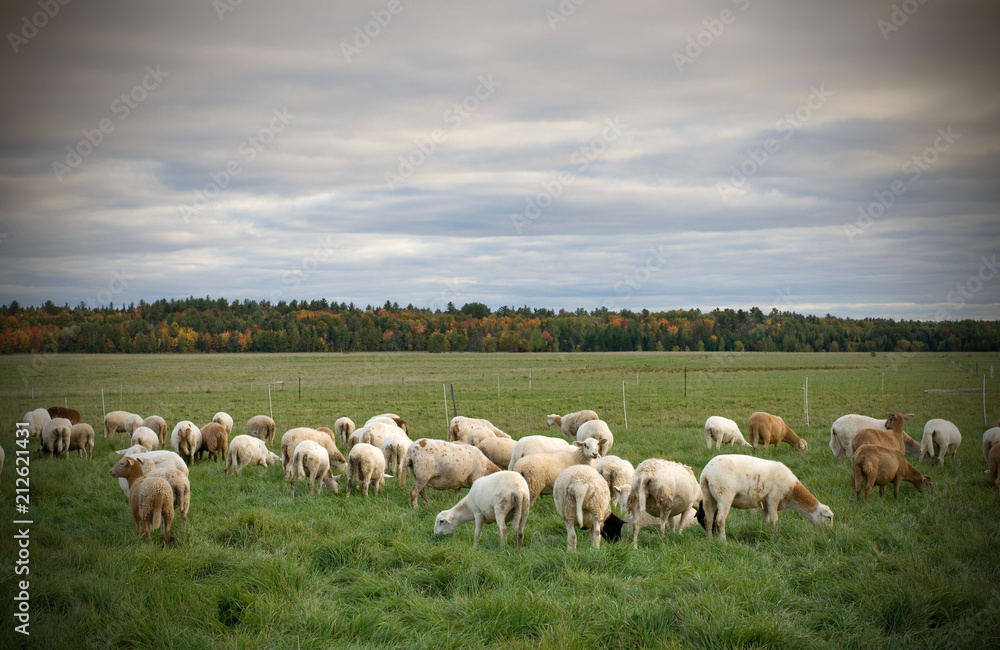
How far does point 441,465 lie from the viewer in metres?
13.5

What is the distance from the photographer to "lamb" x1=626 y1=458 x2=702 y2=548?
33.9ft

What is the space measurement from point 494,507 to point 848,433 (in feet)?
36.6

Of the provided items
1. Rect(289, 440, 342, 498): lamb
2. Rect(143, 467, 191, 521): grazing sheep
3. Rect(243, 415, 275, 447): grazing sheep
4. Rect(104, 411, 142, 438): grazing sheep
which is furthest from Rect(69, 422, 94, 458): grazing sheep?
Rect(143, 467, 191, 521): grazing sheep

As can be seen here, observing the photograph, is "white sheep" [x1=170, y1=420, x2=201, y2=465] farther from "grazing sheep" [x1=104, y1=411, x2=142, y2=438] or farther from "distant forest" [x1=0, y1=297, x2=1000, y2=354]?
"distant forest" [x1=0, y1=297, x2=1000, y2=354]

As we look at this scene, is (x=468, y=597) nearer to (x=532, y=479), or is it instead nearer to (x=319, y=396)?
(x=532, y=479)

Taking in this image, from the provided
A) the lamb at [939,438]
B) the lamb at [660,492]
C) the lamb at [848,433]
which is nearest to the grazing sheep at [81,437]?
the lamb at [660,492]

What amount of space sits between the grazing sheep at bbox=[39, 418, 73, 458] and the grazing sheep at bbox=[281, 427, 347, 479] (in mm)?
6932

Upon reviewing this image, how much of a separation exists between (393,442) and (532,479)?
180 inches

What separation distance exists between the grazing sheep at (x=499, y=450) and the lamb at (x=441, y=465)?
181cm

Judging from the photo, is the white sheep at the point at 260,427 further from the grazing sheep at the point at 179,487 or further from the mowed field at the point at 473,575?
the grazing sheep at the point at 179,487

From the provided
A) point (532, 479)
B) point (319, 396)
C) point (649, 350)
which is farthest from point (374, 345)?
point (532, 479)

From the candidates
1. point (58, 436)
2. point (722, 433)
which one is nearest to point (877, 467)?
point (722, 433)

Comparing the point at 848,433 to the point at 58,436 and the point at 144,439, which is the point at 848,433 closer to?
the point at 144,439

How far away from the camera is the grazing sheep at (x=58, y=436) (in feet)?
60.4
